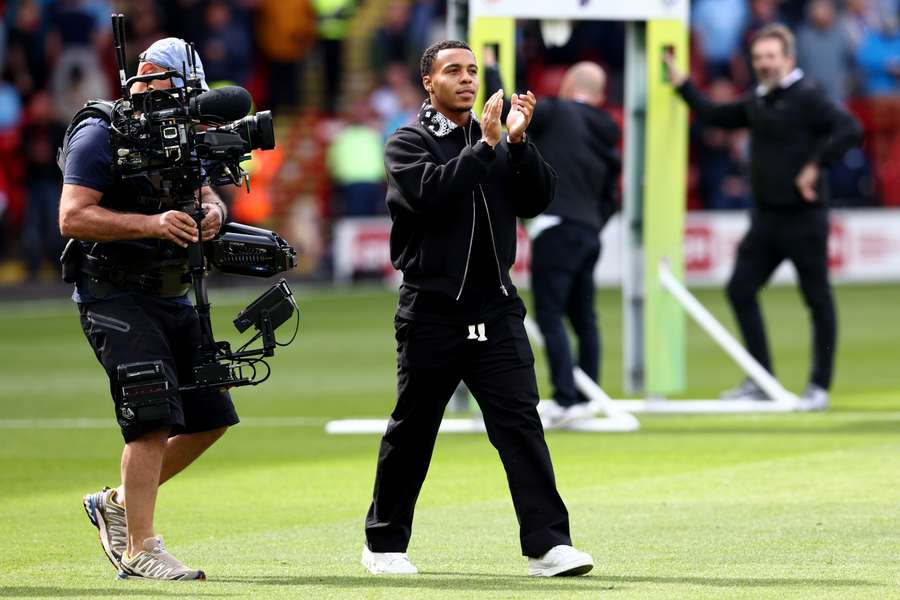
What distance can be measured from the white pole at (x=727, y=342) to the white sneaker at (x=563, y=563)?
606 cm

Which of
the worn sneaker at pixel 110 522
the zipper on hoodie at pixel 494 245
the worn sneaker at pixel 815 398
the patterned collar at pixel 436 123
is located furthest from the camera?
the worn sneaker at pixel 815 398

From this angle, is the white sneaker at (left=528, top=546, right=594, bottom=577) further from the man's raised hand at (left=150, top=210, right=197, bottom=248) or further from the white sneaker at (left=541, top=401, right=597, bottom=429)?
the white sneaker at (left=541, top=401, right=597, bottom=429)

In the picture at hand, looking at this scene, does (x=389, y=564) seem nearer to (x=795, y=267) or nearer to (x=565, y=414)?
(x=565, y=414)

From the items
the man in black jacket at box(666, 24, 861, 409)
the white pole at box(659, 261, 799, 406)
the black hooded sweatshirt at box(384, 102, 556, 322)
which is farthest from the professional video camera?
the man in black jacket at box(666, 24, 861, 409)

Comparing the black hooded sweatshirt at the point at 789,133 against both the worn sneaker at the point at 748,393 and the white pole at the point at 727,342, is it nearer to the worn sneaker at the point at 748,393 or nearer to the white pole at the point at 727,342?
the white pole at the point at 727,342

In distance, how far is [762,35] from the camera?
13.9 meters

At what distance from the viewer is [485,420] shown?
7750 millimetres

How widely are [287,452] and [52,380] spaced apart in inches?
202

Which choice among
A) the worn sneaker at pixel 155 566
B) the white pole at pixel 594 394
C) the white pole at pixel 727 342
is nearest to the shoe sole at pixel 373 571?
the worn sneaker at pixel 155 566

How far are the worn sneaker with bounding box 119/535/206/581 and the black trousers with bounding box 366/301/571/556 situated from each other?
75 cm

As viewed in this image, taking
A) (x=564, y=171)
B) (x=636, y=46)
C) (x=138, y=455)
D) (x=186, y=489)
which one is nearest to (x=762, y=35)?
(x=636, y=46)

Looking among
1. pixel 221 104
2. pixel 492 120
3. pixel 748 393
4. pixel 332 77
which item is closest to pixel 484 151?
pixel 492 120

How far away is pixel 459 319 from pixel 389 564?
3.29 feet

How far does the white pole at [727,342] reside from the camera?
13.5 metres
